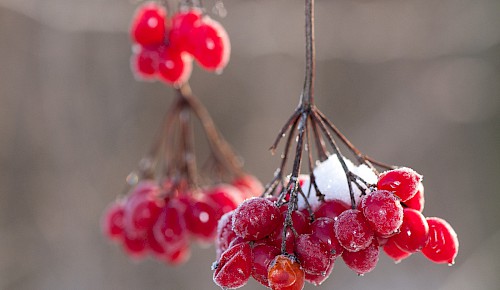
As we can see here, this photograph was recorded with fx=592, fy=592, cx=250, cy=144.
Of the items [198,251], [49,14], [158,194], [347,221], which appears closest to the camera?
[347,221]

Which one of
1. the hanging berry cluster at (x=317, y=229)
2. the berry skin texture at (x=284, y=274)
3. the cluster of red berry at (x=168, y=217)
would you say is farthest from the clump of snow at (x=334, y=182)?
the cluster of red berry at (x=168, y=217)

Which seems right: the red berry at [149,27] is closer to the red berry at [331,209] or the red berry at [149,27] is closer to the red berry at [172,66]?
the red berry at [172,66]

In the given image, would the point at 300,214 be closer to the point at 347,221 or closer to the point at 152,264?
the point at 347,221

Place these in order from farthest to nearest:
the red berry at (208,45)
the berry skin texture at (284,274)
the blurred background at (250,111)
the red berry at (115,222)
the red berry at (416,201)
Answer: the blurred background at (250,111) < the red berry at (115,222) < the red berry at (208,45) < the red berry at (416,201) < the berry skin texture at (284,274)

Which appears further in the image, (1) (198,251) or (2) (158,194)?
(1) (198,251)

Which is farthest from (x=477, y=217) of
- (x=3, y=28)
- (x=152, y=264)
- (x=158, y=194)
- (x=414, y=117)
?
(x=158, y=194)

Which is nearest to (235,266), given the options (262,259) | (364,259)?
(262,259)

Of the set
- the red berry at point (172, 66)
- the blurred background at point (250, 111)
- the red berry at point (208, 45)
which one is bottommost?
the blurred background at point (250, 111)

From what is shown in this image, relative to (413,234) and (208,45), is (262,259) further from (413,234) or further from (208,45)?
(208,45)
